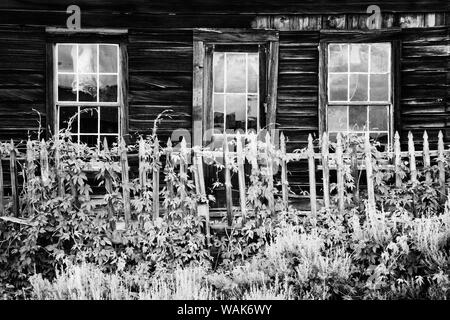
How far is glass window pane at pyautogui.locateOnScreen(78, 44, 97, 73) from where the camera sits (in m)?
8.41

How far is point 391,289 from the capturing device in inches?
203

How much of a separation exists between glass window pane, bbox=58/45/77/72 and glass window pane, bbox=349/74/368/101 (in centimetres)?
407

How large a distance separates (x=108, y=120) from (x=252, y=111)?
6.92 ft

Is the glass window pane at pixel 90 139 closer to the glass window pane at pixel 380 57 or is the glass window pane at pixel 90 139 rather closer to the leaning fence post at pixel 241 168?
the leaning fence post at pixel 241 168

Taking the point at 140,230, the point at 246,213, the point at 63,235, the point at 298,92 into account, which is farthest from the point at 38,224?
the point at 298,92

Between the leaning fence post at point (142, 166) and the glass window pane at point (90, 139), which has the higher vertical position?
the glass window pane at point (90, 139)

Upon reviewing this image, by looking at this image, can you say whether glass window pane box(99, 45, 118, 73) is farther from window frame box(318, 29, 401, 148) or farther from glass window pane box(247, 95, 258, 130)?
window frame box(318, 29, 401, 148)

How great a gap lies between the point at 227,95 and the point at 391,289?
4259mm

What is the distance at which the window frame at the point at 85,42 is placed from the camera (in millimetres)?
8281

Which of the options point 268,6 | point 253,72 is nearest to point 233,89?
point 253,72

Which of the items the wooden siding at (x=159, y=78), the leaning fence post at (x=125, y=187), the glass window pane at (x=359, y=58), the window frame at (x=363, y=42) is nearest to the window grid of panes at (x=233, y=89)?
the wooden siding at (x=159, y=78)

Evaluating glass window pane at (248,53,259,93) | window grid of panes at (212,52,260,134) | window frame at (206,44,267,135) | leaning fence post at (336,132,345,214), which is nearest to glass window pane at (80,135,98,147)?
window frame at (206,44,267,135)

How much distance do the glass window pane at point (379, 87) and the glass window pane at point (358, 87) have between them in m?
0.10

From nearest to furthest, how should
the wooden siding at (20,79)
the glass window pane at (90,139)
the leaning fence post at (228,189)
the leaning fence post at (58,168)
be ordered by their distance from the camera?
the leaning fence post at (58,168) → the leaning fence post at (228,189) → the wooden siding at (20,79) → the glass window pane at (90,139)
